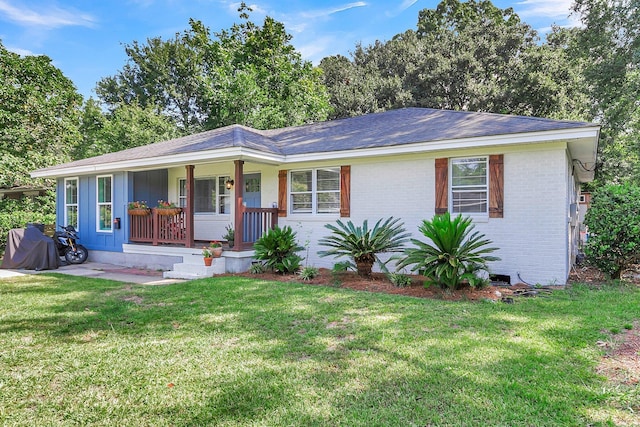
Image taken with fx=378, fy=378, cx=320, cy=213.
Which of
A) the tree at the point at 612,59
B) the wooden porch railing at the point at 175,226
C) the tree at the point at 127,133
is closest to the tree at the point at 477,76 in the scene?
the tree at the point at 612,59

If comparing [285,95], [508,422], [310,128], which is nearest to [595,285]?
[508,422]

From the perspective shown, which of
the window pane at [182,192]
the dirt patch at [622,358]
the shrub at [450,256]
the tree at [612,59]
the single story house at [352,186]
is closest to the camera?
the dirt patch at [622,358]

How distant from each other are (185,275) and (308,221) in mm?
3130

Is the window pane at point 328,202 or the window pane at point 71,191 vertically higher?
the window pane at point 71,191

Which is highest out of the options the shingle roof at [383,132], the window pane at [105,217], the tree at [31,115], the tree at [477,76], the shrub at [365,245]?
the tree at [477,76]

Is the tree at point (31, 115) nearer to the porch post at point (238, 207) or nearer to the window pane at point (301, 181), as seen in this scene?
the porch post at point (238, 207)

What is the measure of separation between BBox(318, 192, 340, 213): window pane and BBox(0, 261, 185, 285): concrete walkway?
3.68 m

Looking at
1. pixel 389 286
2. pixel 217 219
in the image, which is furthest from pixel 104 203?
pixel 389 286

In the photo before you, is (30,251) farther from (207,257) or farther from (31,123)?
(31,123)

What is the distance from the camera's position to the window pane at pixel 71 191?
1196cm

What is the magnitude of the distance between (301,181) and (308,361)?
21.7 ft

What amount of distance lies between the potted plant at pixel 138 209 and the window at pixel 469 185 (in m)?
7.70

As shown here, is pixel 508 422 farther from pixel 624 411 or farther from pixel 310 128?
pixel 310 128

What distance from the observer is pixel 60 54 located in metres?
18.3
